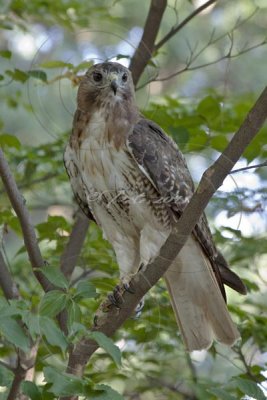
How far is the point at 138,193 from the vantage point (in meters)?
3.84

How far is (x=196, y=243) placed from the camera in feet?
13.3

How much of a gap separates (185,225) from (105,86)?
122cm

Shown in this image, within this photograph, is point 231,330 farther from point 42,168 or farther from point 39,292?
point 42,168

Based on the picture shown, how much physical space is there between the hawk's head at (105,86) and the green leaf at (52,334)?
1853 mm

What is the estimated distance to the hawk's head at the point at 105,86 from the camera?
3.88 m

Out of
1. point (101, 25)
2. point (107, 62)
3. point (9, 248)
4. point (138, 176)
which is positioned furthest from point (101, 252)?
point (9, 248)

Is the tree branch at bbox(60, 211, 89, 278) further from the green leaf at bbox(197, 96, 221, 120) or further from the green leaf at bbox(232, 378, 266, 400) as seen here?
the green leaf at bbox(232, 378, 266, 400)

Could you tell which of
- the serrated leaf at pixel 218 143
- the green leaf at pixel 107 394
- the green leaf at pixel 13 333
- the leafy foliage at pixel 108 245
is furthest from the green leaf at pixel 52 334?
the serrated leaf at pixel 218 143

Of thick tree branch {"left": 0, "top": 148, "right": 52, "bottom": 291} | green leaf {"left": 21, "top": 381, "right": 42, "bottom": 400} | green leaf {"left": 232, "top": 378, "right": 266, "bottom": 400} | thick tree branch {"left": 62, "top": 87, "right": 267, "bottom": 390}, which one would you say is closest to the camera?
green leaf {"left": 21, "top": 381, "right": 42, "bottom": 400}

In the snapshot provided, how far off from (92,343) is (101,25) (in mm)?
2066

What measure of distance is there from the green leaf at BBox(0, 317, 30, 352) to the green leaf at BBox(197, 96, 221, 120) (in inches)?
81.1

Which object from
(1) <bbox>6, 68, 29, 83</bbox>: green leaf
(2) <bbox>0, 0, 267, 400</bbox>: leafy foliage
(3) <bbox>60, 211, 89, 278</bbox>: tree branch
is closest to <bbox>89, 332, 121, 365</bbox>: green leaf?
(2) <bbox>0, 0, 267, 400</bbox>: leafy foliage

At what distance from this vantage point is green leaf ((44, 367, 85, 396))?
218 cm

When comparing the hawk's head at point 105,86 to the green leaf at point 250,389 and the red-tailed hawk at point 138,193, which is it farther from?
the green leaf at point 250,389
